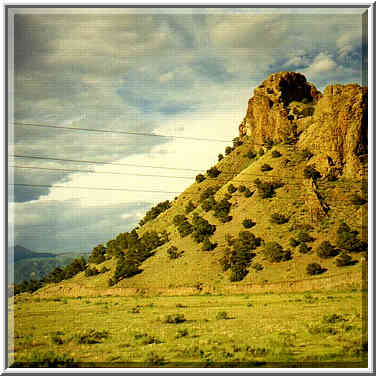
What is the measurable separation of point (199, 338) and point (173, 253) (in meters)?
16.9

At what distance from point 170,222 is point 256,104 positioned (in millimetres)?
24438

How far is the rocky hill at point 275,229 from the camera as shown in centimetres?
2398

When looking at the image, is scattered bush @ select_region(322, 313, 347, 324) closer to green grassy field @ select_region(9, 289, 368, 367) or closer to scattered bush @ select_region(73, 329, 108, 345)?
green grassy field @ select_region(9, 289, 368, 367)

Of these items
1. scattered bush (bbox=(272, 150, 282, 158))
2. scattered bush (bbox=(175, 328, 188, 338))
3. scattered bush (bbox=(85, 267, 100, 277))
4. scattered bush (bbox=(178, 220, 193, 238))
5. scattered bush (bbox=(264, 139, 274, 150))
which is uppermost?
scattered bush (bbox=(264, 139, 274, 150))

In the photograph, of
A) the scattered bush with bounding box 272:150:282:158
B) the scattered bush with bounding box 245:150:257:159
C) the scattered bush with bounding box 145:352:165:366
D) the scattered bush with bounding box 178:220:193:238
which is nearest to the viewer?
the scattered bush with bounding box 145:352:165:366

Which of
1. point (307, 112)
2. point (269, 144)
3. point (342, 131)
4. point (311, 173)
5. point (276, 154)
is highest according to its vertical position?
point (307, 112)

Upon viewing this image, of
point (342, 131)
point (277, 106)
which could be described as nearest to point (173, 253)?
point (342, 131)

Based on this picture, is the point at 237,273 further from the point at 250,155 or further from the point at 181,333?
the point at 250,155

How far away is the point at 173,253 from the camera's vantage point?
28.3 metres

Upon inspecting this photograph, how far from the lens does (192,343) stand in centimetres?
1100

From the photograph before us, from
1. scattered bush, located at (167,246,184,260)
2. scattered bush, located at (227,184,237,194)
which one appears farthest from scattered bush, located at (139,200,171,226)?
scattered bush, located at (167,246,184,260)

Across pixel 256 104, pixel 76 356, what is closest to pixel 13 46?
pixel 76 356

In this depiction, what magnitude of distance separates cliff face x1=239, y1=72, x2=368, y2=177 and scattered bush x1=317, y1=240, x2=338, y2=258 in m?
9.67

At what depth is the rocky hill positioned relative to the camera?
24.0 m
